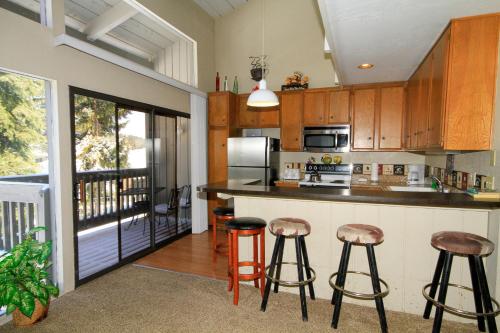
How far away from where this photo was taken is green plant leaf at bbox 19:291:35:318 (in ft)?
6.68

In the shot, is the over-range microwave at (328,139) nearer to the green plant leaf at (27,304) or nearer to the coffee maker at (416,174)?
the coffee maker at (416,174)

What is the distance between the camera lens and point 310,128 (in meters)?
4.62

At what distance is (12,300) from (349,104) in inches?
175

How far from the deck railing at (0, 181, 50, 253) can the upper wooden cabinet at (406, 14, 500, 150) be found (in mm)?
3530

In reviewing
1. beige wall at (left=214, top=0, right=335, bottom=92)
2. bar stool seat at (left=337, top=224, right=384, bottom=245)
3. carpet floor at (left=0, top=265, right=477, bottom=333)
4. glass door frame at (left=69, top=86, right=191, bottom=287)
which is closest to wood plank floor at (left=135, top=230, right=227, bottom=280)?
glass door frame at (left=69, top=86, right=191, bottom=287)

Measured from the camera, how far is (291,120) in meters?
4.73

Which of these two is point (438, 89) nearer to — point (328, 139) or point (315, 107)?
point (328, 139)

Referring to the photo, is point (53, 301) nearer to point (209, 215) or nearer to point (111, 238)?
point (111, 238)

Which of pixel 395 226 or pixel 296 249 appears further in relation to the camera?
pixel 395 226

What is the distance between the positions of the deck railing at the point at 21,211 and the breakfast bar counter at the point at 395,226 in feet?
4.96

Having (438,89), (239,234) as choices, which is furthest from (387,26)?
(239,234)

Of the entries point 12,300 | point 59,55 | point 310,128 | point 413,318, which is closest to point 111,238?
point 12,300

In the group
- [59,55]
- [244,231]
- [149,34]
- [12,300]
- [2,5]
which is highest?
[149,34]

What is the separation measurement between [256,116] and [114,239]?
297 centimetres
